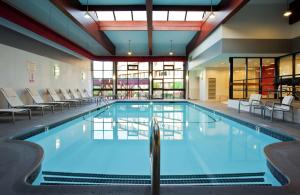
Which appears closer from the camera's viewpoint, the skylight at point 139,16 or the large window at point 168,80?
the skylight at point 139,16

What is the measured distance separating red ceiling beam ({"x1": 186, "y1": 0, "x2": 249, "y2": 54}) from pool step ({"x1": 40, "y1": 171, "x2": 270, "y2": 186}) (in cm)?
550

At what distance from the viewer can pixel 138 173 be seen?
3.03 meters

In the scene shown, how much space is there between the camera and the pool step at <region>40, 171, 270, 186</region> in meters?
2.73

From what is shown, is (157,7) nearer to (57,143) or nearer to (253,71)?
(253,71)

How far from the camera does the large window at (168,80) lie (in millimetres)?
17516

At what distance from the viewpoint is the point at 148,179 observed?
2824 millimetres

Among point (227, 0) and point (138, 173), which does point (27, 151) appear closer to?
point (138, 173)

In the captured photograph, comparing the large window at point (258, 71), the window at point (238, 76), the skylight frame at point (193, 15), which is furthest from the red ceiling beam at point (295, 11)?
the skylight frame at point (193, 15)

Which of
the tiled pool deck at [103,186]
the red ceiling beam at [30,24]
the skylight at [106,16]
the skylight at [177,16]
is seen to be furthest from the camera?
the skylight at [177,16]

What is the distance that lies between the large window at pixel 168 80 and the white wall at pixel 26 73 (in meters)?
6.28

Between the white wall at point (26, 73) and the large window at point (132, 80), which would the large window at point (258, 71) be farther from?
the white wall at point (26, 73)

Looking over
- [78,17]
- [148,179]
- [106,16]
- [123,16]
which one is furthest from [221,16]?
[148,179]

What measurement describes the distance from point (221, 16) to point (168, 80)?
944cm

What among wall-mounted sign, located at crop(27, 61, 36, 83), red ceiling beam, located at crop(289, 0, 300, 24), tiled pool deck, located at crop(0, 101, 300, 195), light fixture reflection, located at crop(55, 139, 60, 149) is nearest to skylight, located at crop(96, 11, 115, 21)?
wall-mounted sign, located at crop(27, 61, 36, 83)
